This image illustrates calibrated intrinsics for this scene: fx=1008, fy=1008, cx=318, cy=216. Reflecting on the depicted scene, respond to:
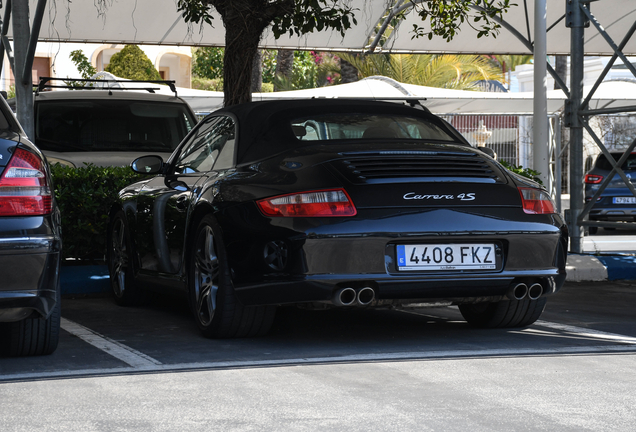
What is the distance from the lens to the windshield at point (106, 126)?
1016 centimetres

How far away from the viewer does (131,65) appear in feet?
134

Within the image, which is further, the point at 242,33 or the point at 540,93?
the point at 540,93

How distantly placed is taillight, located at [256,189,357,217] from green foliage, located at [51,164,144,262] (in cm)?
369

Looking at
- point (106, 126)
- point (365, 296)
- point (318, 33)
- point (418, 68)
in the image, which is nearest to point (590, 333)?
point (365, 296)

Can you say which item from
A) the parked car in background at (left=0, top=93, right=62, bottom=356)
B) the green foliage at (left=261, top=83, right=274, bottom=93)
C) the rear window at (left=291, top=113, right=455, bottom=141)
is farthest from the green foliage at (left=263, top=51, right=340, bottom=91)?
the parked car in background at (left=0, top=93, right=62, bottom=356)

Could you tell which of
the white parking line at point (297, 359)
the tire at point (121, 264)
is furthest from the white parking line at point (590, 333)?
the tire at point (121, 264)

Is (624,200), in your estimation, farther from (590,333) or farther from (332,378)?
(332,378)

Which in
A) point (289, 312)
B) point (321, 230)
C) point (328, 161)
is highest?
point (328, 161)

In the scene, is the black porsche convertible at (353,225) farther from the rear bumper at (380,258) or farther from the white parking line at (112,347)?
the white parking line at (112,347)

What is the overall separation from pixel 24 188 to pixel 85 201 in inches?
156

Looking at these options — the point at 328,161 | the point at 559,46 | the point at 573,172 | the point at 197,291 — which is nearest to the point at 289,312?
the point at 197,291

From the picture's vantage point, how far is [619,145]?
77.0 ft

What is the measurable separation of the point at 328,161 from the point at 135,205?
224cm

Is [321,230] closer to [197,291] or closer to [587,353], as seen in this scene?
[197,291]
